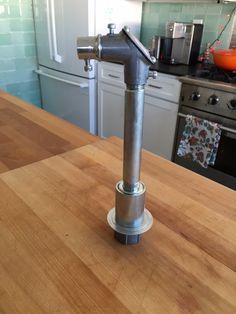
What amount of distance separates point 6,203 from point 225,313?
0.50 m

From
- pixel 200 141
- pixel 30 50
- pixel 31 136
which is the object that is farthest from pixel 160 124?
pixel 30 50

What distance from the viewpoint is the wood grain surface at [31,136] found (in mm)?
888

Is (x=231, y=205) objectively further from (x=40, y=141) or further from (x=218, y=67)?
(x=218, y=67)

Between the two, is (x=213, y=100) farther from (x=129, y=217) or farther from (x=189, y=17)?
(x=129, y=217)

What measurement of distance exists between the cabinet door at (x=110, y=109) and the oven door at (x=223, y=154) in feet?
2.05

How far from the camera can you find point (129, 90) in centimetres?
47

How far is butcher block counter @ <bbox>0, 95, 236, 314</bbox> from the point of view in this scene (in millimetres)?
457

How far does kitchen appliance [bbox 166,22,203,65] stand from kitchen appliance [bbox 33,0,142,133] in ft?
1.76

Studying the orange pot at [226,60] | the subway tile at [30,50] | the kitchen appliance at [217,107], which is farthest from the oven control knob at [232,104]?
the subway tile at [30,50]

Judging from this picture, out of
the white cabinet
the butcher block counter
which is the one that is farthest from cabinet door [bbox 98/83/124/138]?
the butcher block counter

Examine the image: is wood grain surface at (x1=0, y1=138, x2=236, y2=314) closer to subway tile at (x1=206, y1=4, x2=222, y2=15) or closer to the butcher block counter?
the butcher block counter

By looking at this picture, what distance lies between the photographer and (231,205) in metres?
0.68

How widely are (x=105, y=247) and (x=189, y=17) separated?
2.41 m

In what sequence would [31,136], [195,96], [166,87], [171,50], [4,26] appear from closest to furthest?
[31,136] < [195,96] < [166,87] < [171,50] < [4,26]
